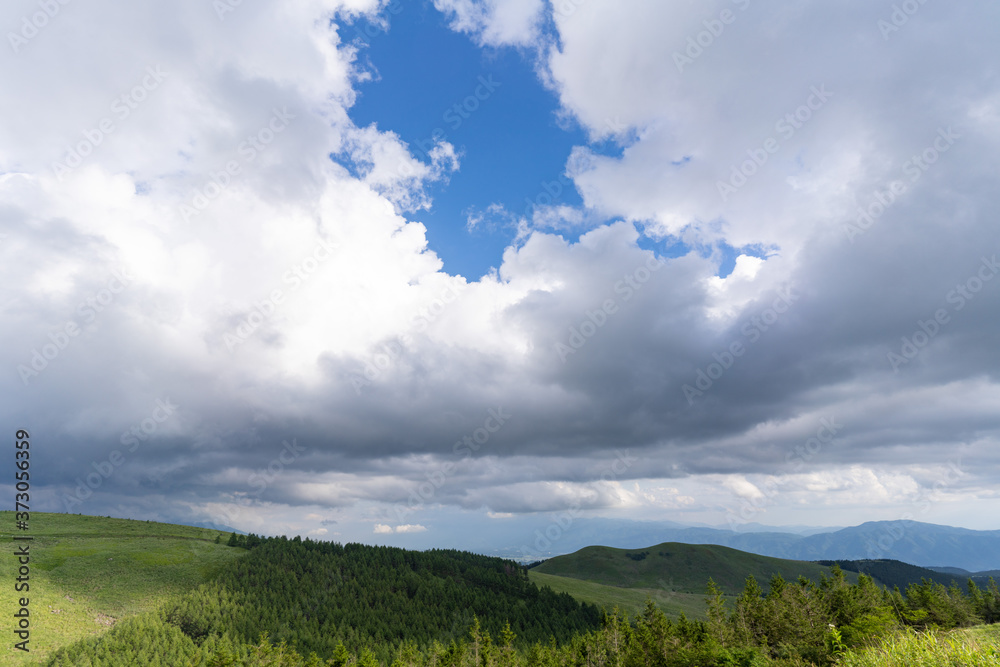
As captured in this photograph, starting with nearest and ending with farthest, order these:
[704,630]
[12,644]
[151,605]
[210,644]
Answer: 1. [704,630]
2. [12,644]
3. [210,644]
4. [151,605]

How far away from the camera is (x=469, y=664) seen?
124m

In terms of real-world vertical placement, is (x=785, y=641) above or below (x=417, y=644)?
above

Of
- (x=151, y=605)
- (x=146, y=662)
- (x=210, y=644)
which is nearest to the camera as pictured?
(x=146, y=662)

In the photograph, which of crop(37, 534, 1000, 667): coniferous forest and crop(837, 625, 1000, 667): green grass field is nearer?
crop(837, 625, 1000, 667): green grass field

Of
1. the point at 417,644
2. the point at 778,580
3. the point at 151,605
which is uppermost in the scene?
the point at 778,580

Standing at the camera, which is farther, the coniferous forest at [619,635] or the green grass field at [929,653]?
the coniferous forest at [619,635]

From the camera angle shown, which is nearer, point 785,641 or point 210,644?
point 785,641

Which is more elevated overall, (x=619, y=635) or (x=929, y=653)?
(x=929, y=653)

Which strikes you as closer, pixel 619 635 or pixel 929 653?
pixel 929 653

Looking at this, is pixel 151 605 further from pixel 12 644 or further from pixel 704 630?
pixel 704 630

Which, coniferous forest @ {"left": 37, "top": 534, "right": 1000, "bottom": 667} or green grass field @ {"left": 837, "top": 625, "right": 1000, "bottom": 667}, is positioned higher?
green grass field @ {"left": 837, "top": 625, "right": 1000, "bottom": 667}

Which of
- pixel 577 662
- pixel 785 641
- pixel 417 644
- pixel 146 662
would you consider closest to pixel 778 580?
pixel 785 641

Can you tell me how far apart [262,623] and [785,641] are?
188 meters

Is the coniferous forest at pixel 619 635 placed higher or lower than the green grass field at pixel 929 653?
lower
